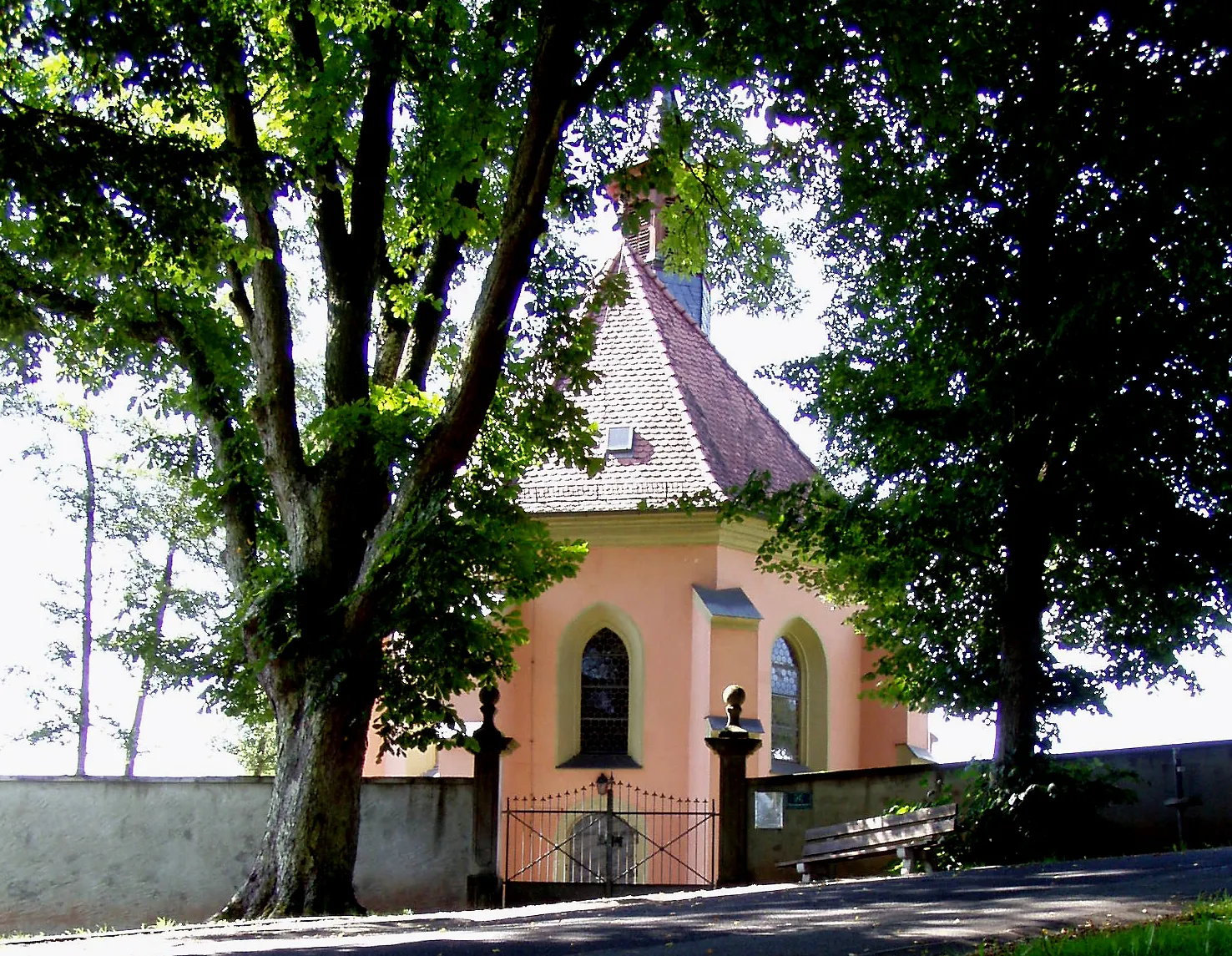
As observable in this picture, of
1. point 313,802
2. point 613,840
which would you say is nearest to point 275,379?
point 313,802

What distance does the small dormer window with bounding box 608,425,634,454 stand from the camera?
69.3 ft

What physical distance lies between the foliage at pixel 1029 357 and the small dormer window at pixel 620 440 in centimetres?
639

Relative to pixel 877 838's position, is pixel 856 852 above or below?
below

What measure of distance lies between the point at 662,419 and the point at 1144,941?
16266 mm

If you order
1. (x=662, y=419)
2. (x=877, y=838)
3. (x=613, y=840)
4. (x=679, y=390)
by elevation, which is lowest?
(x=613, y=840)

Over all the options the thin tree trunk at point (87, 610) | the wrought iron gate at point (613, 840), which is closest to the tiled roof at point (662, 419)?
the wrought iron gate at point (613, 840)

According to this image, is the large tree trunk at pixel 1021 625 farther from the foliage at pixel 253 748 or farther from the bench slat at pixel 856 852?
the foliage at pixel 253 748

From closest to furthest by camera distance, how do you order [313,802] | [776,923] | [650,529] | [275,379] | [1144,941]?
[1144,941]
[776,923]
[313,802]
[275,379]
[650,529]

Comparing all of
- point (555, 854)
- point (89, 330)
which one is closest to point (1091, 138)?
point (89, 330)

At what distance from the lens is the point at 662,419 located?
846 inches

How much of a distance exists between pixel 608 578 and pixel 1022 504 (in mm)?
8054

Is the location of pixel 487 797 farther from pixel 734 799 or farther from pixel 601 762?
pixel 601 762

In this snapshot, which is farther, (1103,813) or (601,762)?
(601,762)

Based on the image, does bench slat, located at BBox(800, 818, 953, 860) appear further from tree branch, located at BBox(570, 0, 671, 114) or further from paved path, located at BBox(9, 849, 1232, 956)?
tree branch, located at BBox(570, 0, 671, 114)
